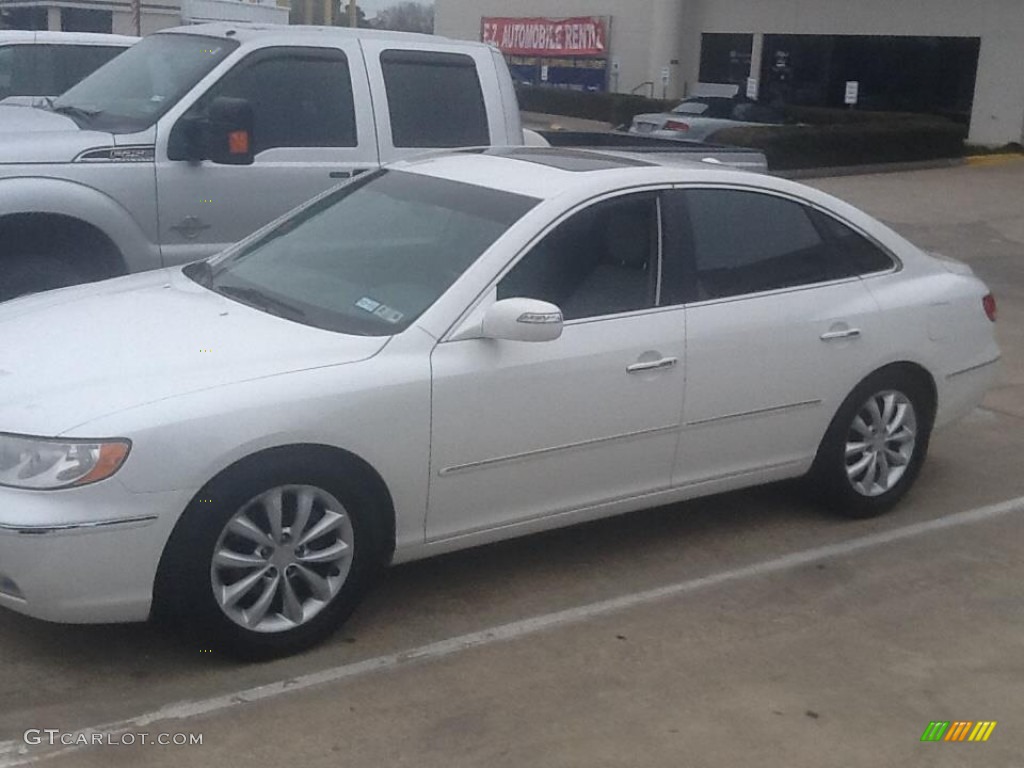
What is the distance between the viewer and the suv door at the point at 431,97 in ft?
25.8

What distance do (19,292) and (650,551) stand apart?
11.2 ft

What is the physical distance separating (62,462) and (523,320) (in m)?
1.53

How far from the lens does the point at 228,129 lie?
720 cm

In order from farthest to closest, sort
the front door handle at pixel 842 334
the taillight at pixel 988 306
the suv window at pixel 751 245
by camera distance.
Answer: the taillight at pixel 988 306 < the front door handle at pixel 842 334 < the suv window at pixel 751 245

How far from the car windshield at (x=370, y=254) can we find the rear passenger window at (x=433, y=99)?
215cm

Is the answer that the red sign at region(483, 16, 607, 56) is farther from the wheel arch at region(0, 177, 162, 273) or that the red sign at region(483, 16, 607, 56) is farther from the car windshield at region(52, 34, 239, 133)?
the wheel arch at region(0, 177, 162, 273)

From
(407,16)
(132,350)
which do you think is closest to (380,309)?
(132,350)

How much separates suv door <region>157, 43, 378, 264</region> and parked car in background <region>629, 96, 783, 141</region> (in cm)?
1212

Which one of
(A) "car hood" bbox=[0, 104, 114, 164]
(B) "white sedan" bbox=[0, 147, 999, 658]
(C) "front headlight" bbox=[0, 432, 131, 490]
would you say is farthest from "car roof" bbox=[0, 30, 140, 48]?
(C) "front headlight" bbox=[0, 432, 131, 490]

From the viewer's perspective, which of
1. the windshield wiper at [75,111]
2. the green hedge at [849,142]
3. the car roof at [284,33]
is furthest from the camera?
the green hedge at [849,142]

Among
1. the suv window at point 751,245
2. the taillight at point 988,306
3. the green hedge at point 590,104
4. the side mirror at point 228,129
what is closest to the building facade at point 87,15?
the green hedge at point 590,104

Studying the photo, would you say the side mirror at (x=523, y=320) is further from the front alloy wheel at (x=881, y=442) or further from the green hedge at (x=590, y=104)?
the green hedge at (x=590, y=104)

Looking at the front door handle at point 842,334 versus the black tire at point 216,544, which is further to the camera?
the front door handle at point 842,334

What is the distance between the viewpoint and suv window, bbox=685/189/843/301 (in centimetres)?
554
